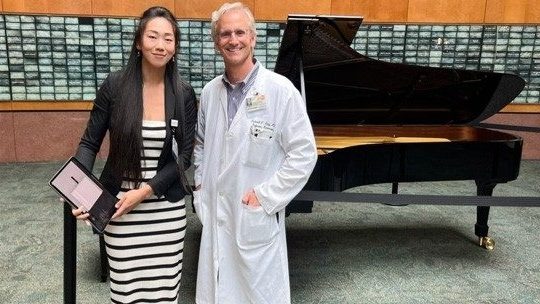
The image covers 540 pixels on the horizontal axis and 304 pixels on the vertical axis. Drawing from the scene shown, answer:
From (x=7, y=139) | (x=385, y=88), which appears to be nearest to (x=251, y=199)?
(x=385, y=88)

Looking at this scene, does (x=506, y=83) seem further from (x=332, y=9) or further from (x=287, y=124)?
(x=332, y=9)

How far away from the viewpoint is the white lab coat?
1.69m

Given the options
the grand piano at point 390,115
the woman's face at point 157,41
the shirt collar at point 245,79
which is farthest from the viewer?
the grand piano at point 390,115

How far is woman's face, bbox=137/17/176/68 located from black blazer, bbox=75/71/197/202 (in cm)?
11

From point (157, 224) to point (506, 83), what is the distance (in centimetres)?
268

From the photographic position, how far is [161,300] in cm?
184

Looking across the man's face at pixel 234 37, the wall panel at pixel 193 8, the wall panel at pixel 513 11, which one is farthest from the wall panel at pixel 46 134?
the wall panel at pixel 513 11

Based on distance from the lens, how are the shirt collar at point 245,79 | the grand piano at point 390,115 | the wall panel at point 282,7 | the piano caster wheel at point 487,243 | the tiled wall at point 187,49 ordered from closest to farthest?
the shirt collar at point 245,79 < the grand piano at point 390,115 < the piano caster wheel at point 487,243 < the tiled wall at point 187,49 < the wall panel at point 282,7

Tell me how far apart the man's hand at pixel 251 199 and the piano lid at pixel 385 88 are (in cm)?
121

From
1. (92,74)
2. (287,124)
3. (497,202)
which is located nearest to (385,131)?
(497,202)

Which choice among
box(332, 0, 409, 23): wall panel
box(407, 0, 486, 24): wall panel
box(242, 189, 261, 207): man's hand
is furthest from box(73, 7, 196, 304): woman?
box(407, 0, 486, 24): wall panel

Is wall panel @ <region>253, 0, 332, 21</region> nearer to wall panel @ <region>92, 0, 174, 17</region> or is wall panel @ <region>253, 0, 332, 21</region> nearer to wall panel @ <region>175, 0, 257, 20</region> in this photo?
wall panel @ <region>175, 0, 257, 20</region>

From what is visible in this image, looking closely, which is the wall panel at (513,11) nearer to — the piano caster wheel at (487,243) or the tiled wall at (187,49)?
the tiled wall at (187,49)

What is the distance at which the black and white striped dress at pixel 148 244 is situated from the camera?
1.69 metres
